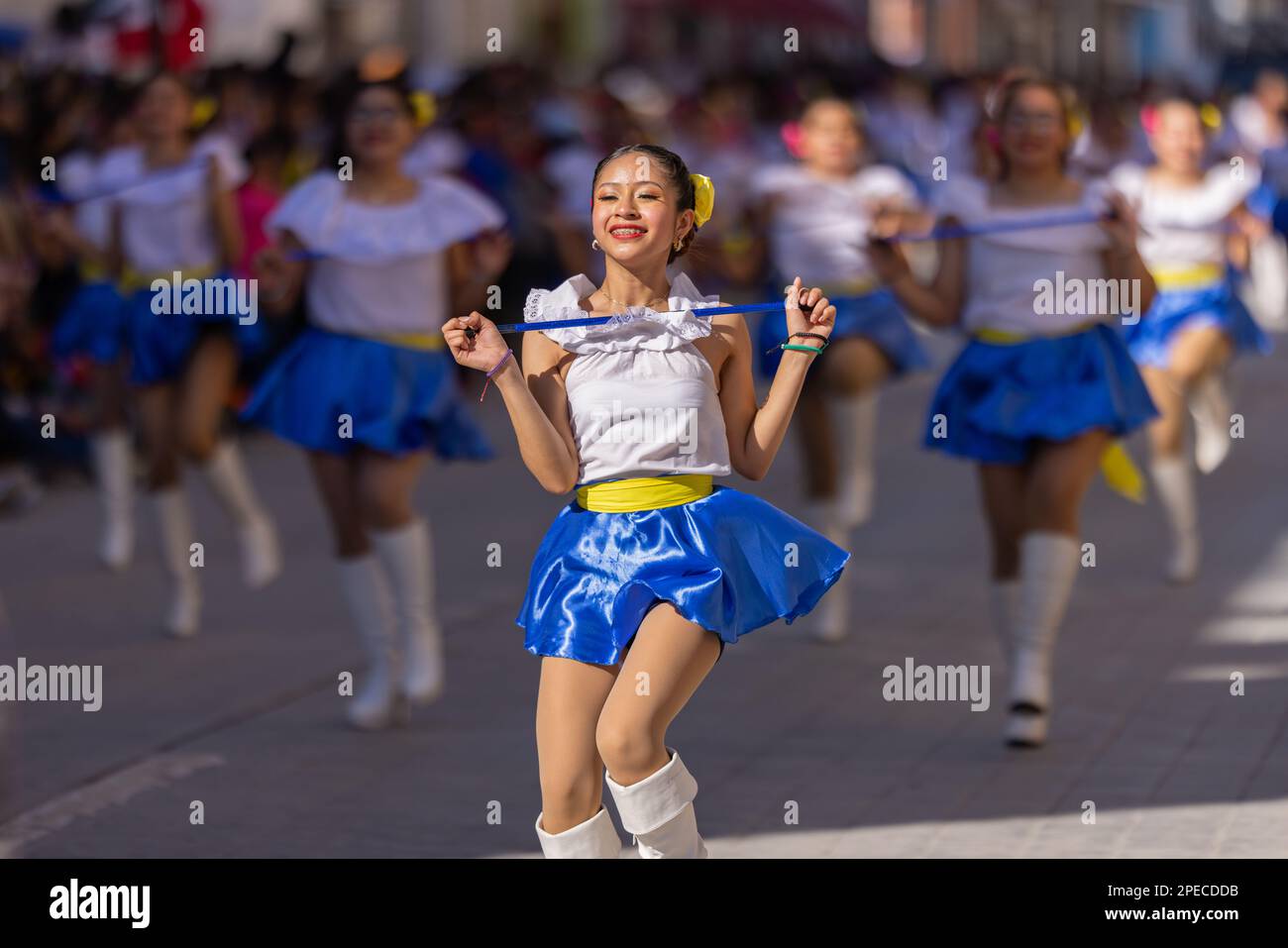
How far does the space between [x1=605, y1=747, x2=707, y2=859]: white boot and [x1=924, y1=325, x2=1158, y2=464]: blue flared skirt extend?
249cm

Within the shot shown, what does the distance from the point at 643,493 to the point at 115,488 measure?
19.1ft

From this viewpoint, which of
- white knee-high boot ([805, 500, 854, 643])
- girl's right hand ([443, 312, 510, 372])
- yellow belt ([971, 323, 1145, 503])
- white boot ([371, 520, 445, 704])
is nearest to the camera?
girl's right hand ([443, 312, 510, 372])

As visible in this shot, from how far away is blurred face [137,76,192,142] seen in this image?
26.6 feet

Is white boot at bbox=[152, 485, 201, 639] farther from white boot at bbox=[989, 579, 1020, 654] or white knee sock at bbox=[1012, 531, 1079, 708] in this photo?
white knee sock at bbox=[1012, 531, 1079, 708]

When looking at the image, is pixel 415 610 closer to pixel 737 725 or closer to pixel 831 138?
pixel 737 725

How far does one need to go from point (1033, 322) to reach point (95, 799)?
9.48ft

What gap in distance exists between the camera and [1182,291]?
9.39 meters

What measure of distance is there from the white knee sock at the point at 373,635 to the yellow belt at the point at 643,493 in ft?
8.44

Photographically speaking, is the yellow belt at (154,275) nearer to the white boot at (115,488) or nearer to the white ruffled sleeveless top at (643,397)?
the white boot at (115,488)

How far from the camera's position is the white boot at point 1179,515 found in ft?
29.8

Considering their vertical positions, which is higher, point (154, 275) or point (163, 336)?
point (154, 275)

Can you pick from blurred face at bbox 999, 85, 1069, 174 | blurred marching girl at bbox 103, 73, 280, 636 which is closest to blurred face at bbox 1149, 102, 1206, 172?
blurred face at bbox 999, 85, 1069, 174

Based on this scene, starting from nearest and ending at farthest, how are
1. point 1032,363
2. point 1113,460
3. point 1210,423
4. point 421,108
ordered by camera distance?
point 1032,363, point 1113,460, point 421,108, point 1210,423

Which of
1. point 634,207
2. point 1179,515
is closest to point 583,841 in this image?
point 634,207
